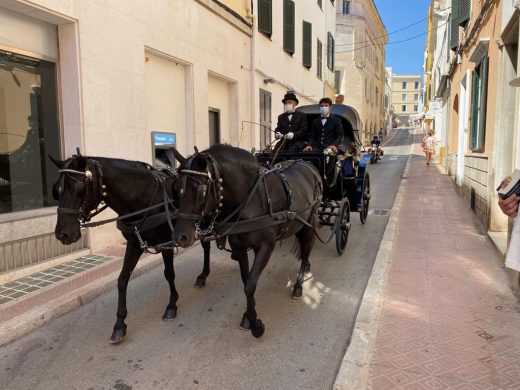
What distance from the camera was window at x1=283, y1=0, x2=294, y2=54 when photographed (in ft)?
50.2

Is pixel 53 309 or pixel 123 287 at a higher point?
pixel 123 287

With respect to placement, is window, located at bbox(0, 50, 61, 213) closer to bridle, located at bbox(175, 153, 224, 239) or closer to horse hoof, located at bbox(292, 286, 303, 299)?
bridle, located at bbox(175, 153, 224, 239)

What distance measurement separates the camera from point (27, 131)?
5.91m

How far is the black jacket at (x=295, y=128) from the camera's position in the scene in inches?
257

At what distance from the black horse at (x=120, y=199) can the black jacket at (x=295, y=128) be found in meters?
2.90

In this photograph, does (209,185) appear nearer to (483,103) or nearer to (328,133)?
(328,133)

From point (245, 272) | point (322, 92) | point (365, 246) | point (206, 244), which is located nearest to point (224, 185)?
point (245, 272)

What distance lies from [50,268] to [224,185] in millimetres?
3709

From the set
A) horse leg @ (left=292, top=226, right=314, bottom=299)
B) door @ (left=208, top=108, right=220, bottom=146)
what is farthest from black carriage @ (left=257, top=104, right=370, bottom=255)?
door @ (left=208, top=108, right=220, bottom=146)

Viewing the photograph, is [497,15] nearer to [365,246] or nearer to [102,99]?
[365,246]

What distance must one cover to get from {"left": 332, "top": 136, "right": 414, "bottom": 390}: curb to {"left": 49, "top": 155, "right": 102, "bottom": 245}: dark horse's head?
2.36 m

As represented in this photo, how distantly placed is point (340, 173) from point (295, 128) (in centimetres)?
102

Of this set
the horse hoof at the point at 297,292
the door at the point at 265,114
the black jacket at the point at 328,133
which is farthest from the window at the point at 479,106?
the door at the point at 265,114

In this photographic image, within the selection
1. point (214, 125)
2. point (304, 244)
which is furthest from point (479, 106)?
point (214, 125)
